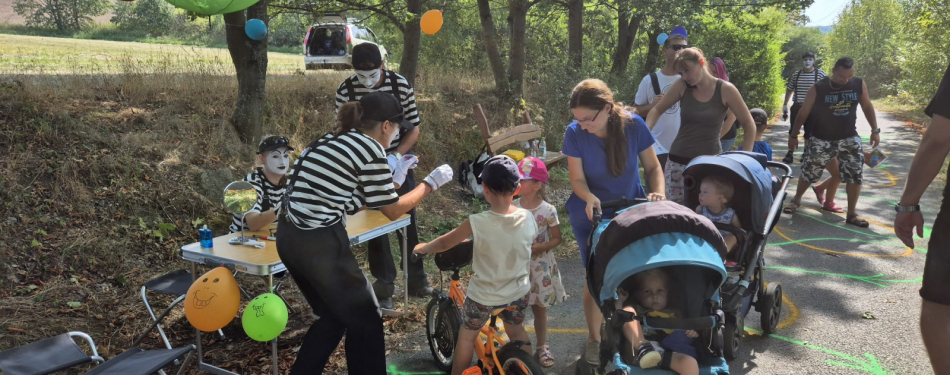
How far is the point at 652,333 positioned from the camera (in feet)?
9.48

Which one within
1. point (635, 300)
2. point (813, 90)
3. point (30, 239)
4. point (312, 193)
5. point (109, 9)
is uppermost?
point (109, 9)

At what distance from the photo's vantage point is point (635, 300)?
2.84m

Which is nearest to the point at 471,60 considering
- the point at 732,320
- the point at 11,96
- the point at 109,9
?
the point at 11,96

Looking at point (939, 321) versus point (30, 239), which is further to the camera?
point (30, 239)

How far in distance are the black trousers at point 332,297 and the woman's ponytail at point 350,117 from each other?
0.51 m

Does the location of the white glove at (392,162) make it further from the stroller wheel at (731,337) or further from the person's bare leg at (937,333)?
the person's bare leg at (937,333)

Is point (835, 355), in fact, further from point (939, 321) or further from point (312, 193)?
point (312, 193)

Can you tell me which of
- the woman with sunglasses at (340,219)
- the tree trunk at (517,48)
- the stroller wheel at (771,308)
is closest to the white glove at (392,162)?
the woman with sunglasses at (340,219)

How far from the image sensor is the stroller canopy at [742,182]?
3.65m

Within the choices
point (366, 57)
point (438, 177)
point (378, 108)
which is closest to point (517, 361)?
point (438, 177)

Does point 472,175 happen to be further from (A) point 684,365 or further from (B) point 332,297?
(A) point 684,365

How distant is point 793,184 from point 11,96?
1048 cm

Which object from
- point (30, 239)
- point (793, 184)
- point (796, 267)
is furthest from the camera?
point (793, 184)

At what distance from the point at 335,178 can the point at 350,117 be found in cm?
36
